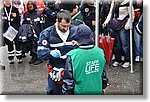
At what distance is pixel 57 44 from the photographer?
4.05m

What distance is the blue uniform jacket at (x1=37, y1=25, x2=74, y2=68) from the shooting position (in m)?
4.03

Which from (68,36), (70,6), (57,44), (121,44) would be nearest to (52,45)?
(57,44)

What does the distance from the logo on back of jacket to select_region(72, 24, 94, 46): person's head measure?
16 cm

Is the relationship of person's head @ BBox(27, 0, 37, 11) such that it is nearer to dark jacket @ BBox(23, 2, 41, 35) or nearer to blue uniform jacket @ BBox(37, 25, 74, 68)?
dark jacket @ BBox(23, 2, 41, 35)

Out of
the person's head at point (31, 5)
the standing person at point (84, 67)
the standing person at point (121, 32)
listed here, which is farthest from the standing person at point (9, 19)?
the standing person at point (121, 32)

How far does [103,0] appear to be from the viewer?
13.4ft

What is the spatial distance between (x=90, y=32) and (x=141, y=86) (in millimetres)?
620

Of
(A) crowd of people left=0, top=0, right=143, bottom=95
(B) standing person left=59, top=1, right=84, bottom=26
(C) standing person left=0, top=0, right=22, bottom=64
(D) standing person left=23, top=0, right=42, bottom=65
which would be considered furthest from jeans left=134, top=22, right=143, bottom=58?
(C) standing person left=0, top=0, right=22, bottom=64

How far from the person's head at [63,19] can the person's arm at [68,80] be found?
0.26m

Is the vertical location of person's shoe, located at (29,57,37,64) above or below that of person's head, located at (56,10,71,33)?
below

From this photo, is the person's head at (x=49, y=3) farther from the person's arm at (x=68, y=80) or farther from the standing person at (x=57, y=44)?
the person's arm at (x=68, y=80)

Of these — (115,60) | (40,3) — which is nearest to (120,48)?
(115,60)

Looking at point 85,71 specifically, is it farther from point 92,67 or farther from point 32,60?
point 32,60

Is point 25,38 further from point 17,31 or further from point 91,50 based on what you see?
point 91,50
